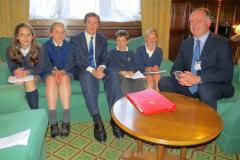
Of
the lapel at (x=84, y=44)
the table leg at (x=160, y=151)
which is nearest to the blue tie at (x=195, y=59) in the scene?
the table leg at (x=160, y=151)

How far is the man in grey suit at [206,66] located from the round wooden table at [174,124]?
36cm

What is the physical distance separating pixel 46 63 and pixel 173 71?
137 cm

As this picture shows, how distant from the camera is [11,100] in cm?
198

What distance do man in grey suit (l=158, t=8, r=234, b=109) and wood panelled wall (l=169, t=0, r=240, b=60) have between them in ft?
4.96

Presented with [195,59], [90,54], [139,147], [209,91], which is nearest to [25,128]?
[139,147]

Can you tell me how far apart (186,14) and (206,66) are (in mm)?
1800

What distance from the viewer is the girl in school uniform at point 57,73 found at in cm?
262

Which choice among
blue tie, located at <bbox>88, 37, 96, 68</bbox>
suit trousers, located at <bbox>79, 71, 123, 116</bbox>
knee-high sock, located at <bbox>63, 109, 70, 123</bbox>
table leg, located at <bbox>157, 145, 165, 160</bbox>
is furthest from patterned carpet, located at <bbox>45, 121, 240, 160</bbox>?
blue tie, located at <bbox>88, 37, 96, 68</bbox>

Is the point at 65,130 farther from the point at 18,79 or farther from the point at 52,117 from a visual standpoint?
the point at 18,79

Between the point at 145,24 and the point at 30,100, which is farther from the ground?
the point at 145,24

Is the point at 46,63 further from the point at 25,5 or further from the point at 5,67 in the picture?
the point at 25,5

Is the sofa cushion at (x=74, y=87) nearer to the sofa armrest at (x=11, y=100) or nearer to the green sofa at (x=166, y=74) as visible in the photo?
the green sofa at (x=166, y=74)

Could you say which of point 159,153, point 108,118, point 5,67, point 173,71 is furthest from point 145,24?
point 159,153

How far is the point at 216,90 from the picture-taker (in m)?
2.41
